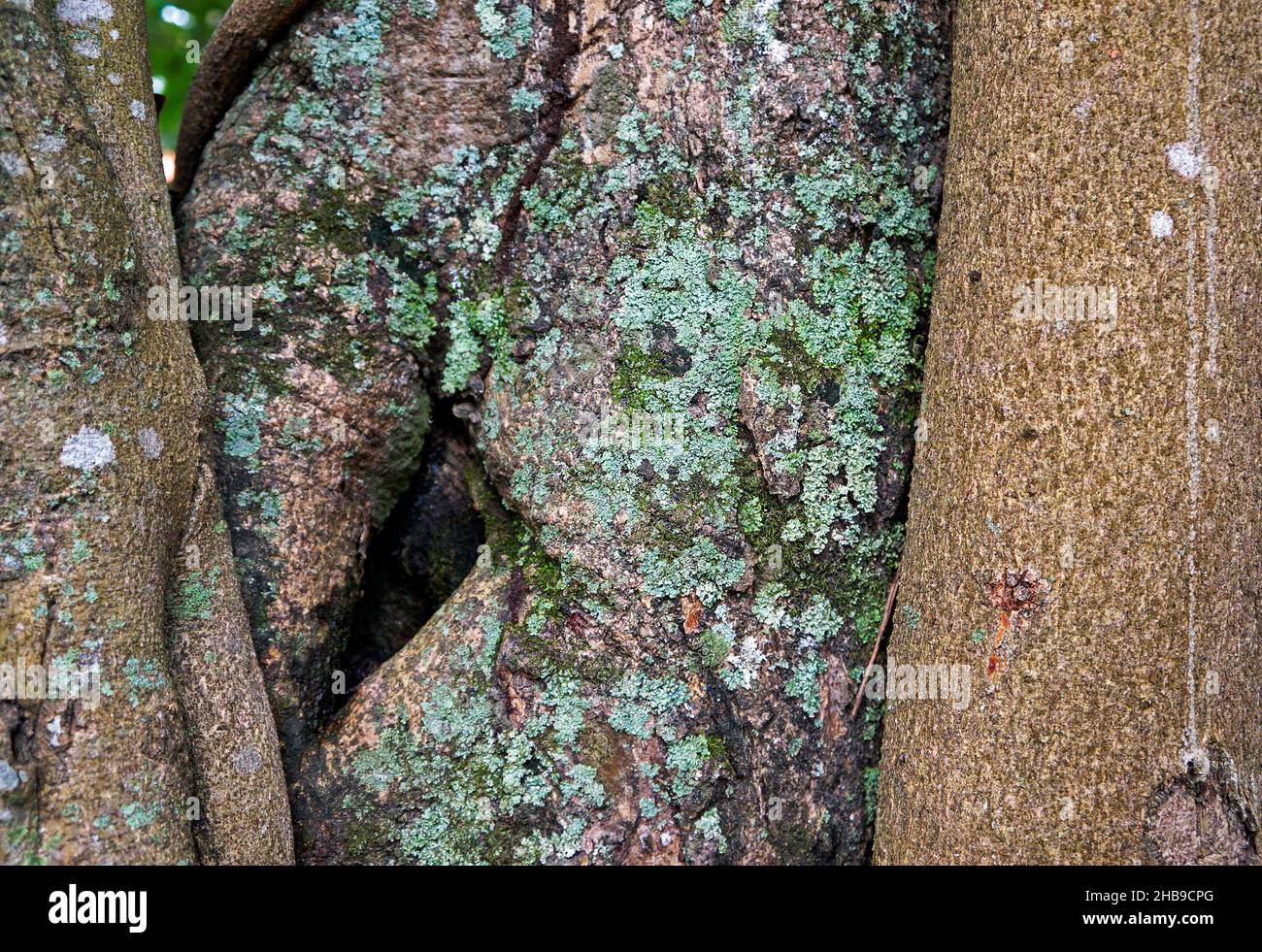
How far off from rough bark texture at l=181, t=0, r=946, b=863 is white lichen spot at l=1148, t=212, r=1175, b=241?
0.42 metres

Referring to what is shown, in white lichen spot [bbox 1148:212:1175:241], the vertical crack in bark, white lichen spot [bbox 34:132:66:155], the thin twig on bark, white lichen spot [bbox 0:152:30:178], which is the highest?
the vertical crack in bark

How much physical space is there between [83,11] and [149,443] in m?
0.78

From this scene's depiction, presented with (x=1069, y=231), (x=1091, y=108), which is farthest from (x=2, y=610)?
(x=1091, y=108)

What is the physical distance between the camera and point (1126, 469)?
1553 millimetres

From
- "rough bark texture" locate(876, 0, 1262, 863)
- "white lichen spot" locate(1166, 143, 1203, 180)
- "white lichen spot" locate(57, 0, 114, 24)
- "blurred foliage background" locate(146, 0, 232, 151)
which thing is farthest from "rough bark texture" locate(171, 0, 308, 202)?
"blurred foliage background" locate(146, 0, 232, 151)

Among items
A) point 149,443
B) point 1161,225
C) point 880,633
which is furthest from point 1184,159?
point 149,443

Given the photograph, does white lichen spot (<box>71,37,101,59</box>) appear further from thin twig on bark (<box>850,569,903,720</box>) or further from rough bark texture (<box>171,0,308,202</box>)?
thin twig on bark (<box>850,569,903,720</box>)

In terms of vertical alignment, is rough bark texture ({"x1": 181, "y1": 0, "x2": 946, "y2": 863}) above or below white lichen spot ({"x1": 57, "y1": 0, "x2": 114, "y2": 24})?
below

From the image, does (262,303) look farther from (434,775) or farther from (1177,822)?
(1177,822)

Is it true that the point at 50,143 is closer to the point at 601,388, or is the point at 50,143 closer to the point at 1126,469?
the point at 601,388

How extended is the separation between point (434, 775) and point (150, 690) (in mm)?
522

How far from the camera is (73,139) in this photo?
158cm

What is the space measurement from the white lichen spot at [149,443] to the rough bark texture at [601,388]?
0.72ft

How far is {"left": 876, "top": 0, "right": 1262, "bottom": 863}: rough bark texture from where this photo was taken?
1541 mm
